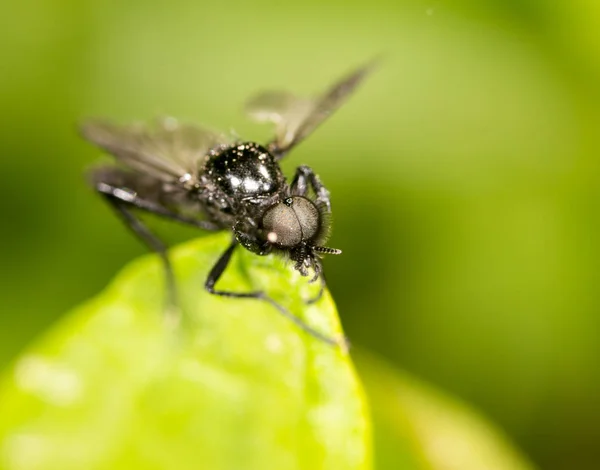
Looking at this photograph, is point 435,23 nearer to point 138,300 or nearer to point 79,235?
point 79,235

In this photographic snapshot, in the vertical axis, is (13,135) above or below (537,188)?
below

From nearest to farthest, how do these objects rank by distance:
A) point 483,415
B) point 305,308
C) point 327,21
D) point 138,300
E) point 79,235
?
point 305,308 → point 138,300 → point 483,415 → point 79,235 → point 327,21

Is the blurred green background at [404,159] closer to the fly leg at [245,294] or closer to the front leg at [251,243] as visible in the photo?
the front leg at [251,243]

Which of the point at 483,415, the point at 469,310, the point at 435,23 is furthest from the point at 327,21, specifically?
the point at 483,415

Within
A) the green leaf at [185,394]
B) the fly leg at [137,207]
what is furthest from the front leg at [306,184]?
the green leaf at [185,394]

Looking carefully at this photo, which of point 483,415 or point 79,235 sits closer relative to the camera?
point 483,415
